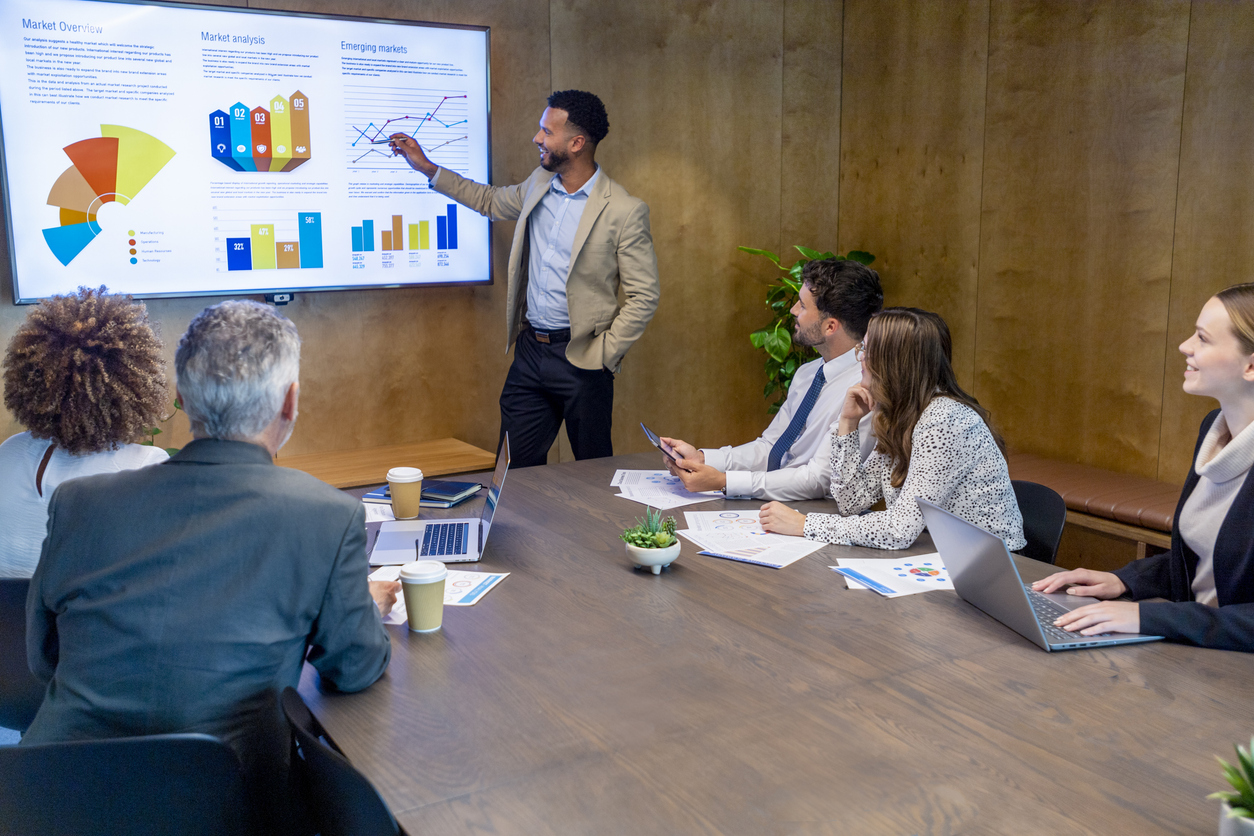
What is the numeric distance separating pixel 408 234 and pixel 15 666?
2.85m

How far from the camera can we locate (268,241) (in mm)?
4020

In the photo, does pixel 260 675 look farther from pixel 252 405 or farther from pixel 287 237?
pixel 287 237

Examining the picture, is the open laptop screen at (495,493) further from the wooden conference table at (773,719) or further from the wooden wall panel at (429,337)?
the wooden wall panel at (429,337)

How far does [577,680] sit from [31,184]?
3154mm

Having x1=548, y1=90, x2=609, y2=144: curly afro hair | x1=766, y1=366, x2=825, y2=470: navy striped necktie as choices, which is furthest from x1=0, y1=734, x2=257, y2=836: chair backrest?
x1=548, y1=90, x2=609, y2=144: curly afro hair

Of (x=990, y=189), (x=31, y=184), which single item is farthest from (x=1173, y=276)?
(x=31, y=184)

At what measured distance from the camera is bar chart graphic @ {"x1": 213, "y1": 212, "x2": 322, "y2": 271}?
3932 mm

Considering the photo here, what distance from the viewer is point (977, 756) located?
133 centimetres

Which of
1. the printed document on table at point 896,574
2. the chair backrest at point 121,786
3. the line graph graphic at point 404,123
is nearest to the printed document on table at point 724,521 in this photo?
the printed document on table at point 896,574

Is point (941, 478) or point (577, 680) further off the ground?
point (941, 478)

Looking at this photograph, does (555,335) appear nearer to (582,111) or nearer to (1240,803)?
(582,111)

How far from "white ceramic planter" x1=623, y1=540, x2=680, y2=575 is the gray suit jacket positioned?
2.38 feet

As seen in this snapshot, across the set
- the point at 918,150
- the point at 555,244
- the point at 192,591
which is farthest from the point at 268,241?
the point at 918,150

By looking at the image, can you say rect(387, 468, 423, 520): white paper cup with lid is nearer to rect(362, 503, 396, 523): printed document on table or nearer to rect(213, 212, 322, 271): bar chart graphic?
rect(362, 503, 396, 523): printed document on table
